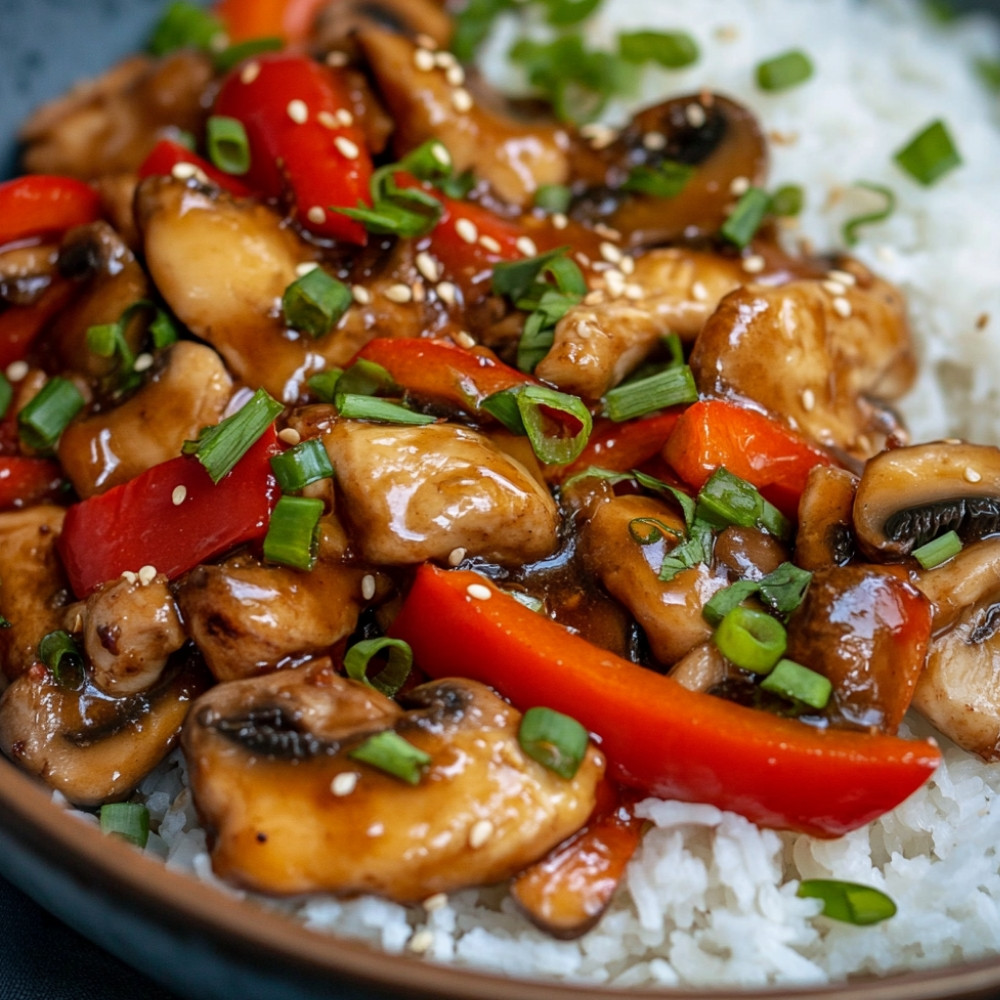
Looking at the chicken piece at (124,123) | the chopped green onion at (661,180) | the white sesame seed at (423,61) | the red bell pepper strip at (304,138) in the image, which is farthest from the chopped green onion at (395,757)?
the chicken piece at (124,123)

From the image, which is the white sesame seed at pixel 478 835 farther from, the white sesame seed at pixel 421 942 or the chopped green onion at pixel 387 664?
the chopped green onion at pixel 387 664

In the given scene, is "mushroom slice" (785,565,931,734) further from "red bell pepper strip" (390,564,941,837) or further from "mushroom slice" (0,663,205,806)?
"mushroom slice" (0,663,205,806)

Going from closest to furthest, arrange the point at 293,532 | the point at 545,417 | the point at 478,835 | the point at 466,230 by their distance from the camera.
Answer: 1. the point at 478,835
2. the point at 293,532
3. the point at 545,417
4. the point at 466,230

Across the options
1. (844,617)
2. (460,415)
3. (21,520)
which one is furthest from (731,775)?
(21,520)

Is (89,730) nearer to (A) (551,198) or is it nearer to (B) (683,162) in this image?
(A) (551,198)

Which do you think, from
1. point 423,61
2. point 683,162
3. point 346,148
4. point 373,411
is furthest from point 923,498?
point 423,61

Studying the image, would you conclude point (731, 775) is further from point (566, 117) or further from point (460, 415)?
point (566, 117)
